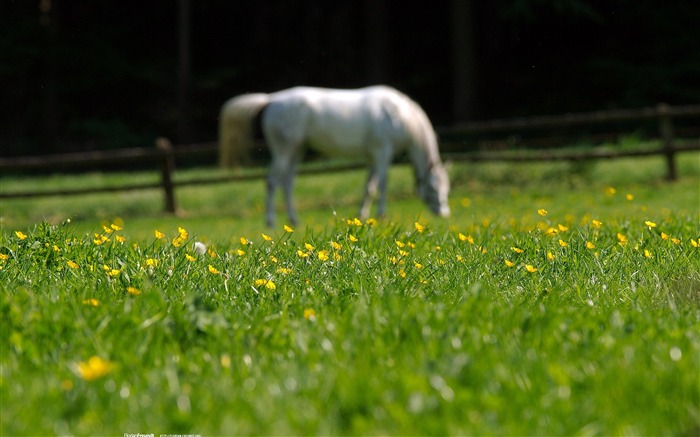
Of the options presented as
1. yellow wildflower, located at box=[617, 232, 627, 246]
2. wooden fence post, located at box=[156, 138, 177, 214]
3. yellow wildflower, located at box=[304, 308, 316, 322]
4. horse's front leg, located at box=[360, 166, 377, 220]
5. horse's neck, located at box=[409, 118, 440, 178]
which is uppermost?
yellow wildflower, located at box=[304, 308, 316, 322]

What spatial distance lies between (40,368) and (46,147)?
27.2m

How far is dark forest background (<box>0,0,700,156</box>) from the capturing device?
88.7ft

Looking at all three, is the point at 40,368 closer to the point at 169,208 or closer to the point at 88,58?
the point at 169,208

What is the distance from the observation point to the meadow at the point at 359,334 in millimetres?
2379

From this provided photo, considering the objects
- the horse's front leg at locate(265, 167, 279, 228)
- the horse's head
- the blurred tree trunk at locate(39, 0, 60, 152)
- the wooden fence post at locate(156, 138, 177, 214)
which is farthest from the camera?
the blurred tree trunk at locate(39, 0, 60, 152)

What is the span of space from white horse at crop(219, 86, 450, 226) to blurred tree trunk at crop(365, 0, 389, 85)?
49.0ft

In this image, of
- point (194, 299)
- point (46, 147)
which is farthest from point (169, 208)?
point (46, 147)

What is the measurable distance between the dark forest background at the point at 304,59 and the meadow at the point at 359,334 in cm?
2098

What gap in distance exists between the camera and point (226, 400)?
2.47 m

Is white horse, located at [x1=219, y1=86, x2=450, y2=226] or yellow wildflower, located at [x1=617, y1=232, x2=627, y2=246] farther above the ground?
yellow wildflower, located at [x1=617, y1=232, x2=627, y2=246]

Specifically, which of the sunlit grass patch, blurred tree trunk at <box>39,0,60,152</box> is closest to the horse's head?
the sunlit grass patch

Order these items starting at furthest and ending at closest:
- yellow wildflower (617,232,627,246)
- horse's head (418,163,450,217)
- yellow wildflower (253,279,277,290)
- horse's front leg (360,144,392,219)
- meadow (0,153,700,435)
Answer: horse's front leg (360,144,392,219)
horse's head (418,163,450,217)
yellow wildflower (617,232,627,246)
yellow wildflower (253,279,277,290)
meadow (0,153,700,435)

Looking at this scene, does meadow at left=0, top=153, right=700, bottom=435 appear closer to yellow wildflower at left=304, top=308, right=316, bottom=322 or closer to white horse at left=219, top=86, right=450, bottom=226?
yellow wildflower at left=304, top=308, right=316, bottom=322

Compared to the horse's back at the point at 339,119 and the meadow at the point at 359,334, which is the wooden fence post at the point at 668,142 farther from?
the meadow at the point at 359,334
